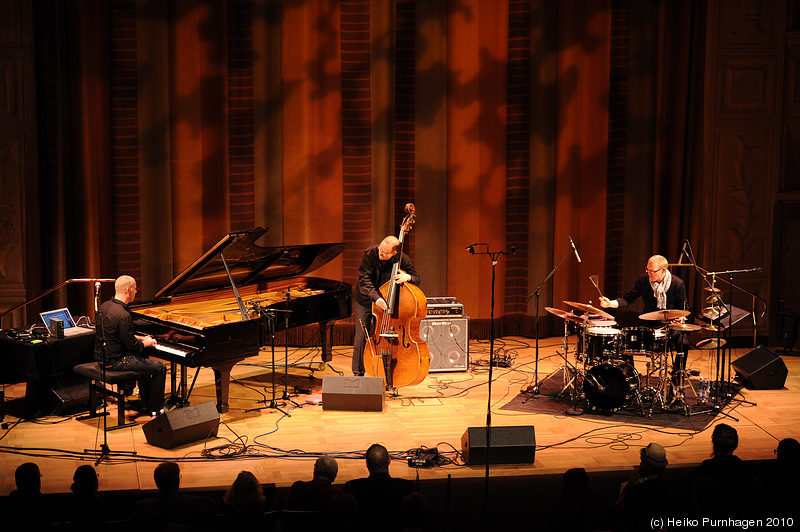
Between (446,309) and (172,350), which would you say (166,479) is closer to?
(172,350)

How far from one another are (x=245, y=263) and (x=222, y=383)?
1.07m

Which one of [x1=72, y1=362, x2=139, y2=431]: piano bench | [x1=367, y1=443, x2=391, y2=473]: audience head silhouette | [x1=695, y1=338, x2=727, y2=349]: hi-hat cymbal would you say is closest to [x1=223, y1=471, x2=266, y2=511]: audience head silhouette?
[x1=367, y1=443, x2=391, y2=473]: audience head silhouette

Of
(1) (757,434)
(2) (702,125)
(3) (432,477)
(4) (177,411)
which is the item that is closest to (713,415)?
(1) (757,434)

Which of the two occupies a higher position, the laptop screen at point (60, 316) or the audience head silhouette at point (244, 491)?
the laptop screen at point (60, 316)

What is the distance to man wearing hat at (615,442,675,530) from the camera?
13.5 feet

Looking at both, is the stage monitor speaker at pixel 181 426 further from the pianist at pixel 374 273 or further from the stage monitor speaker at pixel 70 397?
the pianist at pixel 374 273

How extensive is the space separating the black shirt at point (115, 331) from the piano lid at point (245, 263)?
0.37 m

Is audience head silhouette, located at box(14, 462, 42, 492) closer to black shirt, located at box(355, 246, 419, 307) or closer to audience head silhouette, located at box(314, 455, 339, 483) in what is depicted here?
audience head silhouette, located at box(314, 455, 339, 483)

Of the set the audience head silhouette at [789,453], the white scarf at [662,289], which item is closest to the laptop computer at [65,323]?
the white scarf at [662,289]

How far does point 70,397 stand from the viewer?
701 cm

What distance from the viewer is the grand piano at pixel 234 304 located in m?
6.60

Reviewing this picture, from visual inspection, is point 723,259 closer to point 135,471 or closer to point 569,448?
point 569,448

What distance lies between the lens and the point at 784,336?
30.9ft

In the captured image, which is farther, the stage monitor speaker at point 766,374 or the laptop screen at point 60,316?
the stage monitor speaker at point 766,374
